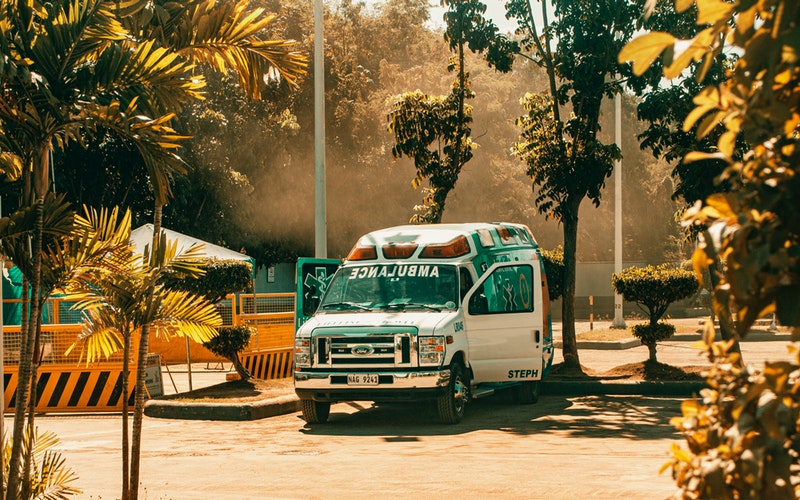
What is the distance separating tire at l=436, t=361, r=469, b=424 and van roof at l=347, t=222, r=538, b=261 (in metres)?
1.70

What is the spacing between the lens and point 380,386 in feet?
44.2

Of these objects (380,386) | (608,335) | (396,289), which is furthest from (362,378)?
(608,335)

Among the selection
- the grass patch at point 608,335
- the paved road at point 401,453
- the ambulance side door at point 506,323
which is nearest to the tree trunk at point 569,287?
the paved road at point 401,453

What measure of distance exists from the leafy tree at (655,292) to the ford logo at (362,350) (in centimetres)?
646

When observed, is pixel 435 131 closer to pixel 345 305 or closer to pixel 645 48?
pixel 345 305

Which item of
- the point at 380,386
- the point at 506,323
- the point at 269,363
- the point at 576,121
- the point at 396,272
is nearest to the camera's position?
the point at 380,386

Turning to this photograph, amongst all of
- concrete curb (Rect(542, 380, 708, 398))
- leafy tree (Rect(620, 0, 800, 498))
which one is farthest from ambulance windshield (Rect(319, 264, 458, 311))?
leafy tree (Rect(620, 0, 800, 498))

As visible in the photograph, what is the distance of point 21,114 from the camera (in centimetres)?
637

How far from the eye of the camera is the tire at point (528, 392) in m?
16.1

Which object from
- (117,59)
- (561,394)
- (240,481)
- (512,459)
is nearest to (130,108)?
(117,59)

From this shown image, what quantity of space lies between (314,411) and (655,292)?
6963 millimetres

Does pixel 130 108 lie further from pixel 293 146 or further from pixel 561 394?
pixel 293 146

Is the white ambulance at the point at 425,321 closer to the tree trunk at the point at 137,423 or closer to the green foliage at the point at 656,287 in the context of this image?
the green foliage at the point at 656,287

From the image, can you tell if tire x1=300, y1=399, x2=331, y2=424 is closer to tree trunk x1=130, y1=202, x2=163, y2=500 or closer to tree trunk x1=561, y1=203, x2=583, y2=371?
tree trunk x1=561, y1=203, x2=583, y2=371
